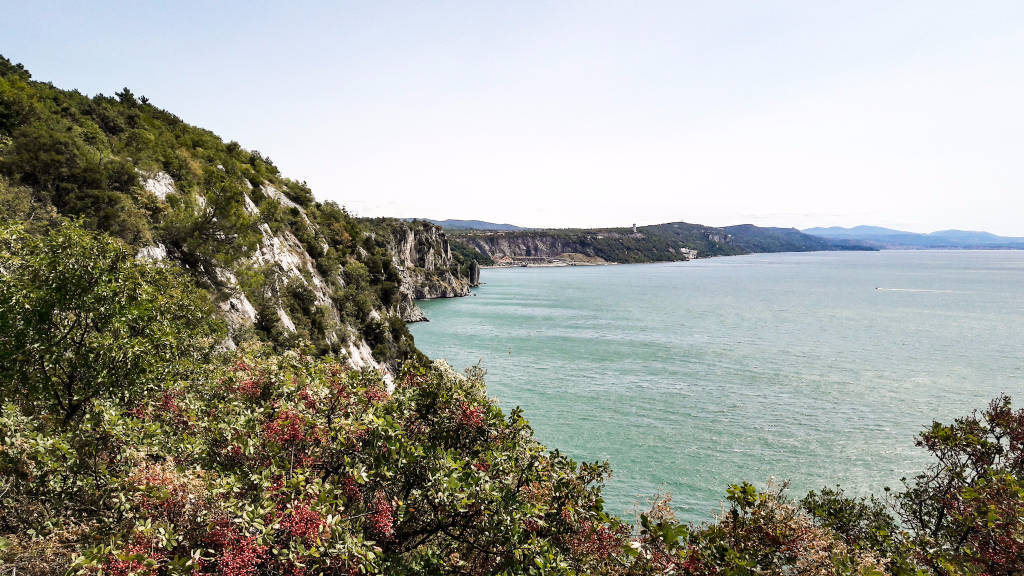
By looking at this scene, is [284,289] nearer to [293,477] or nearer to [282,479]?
[282,479]

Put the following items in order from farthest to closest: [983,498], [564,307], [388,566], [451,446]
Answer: [564,307], [983,498], [451,446], [388,566]

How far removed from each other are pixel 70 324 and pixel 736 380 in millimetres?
53721

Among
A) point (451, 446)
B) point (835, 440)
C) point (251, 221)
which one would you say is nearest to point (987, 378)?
point (835, 440)

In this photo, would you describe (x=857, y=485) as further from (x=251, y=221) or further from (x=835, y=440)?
(x=251, y=221)

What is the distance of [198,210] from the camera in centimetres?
3183

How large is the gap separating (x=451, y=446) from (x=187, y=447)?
466 centimetres

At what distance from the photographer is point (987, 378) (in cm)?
5016

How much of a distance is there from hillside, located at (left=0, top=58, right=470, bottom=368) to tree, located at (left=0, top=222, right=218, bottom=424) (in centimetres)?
286

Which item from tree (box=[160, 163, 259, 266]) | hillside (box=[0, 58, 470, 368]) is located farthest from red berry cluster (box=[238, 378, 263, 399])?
tree (box=[160, 163, 259, 266])

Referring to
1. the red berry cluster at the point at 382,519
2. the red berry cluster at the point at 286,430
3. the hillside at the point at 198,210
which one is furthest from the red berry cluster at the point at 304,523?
the hillside at the point at 198,210

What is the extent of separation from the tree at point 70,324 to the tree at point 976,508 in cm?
1651

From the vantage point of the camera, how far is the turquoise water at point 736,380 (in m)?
32.2

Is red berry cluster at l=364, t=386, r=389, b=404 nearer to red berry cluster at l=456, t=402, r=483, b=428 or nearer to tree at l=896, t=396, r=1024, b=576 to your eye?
red berry cluster at l=456, t=402, r=483, b=428

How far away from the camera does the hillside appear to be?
25766 millimetres
